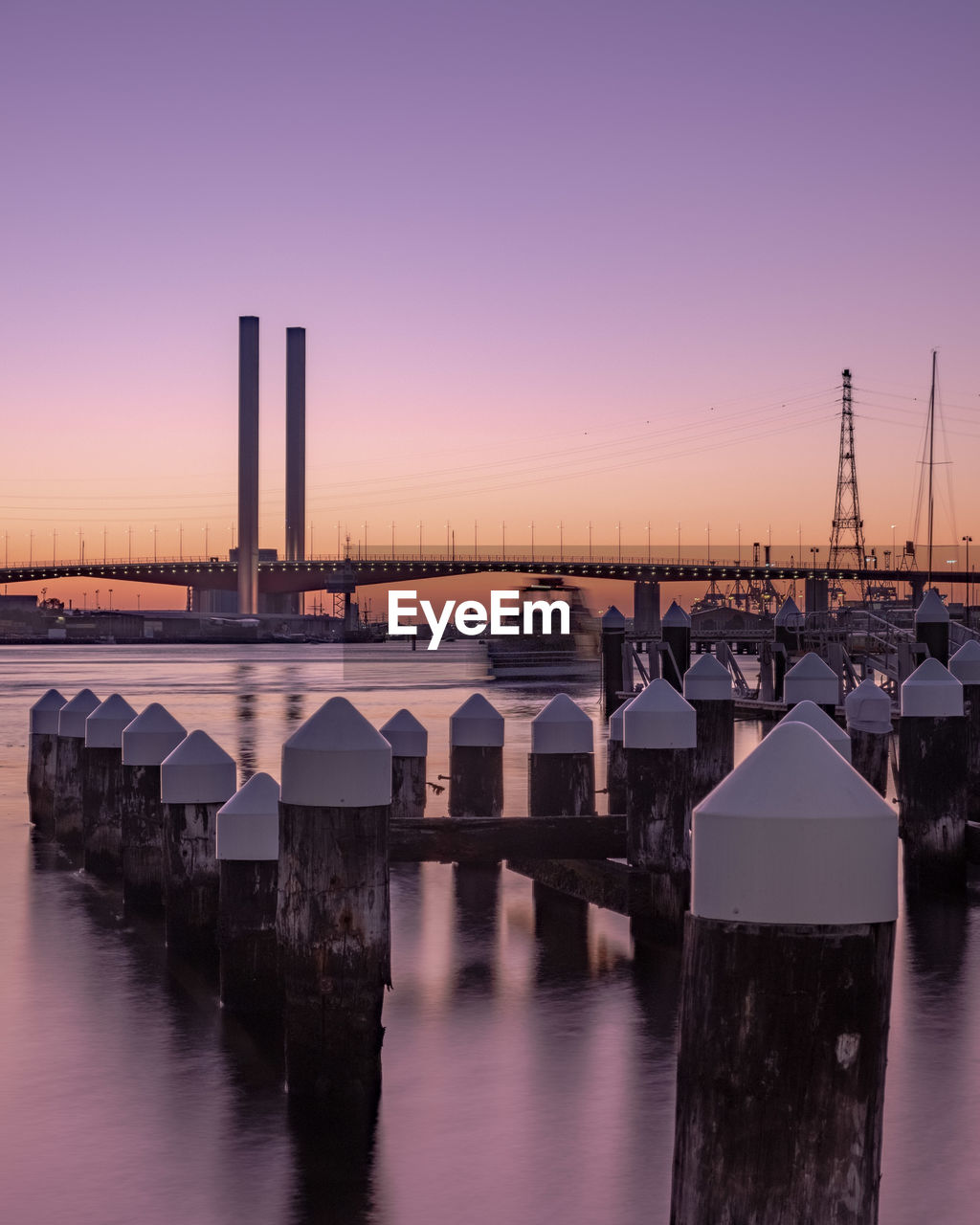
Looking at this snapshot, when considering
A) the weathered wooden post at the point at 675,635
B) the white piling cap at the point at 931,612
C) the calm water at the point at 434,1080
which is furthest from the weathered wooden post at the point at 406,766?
the weathered wooden post at the point at 675,635

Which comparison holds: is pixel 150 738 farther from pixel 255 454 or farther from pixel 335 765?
pixel 255 454

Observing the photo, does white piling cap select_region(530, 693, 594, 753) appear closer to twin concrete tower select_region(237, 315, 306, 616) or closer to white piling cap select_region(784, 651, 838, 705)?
white piling cap select_region(784, 651, 838, 705)

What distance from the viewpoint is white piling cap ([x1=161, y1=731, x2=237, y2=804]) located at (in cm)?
833

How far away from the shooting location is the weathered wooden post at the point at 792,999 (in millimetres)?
3279

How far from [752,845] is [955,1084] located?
461 cm

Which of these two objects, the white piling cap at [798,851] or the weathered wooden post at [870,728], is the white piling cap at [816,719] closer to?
the white piling cap at [798,851]

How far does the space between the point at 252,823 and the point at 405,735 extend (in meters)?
4.99

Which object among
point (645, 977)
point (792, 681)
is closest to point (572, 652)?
point (792, 681)

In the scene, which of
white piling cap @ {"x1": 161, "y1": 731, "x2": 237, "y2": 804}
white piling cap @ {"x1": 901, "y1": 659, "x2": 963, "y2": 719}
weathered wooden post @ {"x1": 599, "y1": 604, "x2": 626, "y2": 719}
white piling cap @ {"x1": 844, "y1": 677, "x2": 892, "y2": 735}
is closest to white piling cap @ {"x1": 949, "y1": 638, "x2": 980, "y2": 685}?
white piling cap @ {"x1": 844, "y1": 677, "x2": 892, "y2": 735}

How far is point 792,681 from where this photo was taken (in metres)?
14.3

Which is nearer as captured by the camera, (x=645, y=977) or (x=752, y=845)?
(x=752, y=845)

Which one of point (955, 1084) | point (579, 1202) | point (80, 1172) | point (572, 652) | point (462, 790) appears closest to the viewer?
point (579, 1202)

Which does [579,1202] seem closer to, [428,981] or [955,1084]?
[955,1084]

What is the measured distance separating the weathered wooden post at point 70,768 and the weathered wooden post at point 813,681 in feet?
21.0
